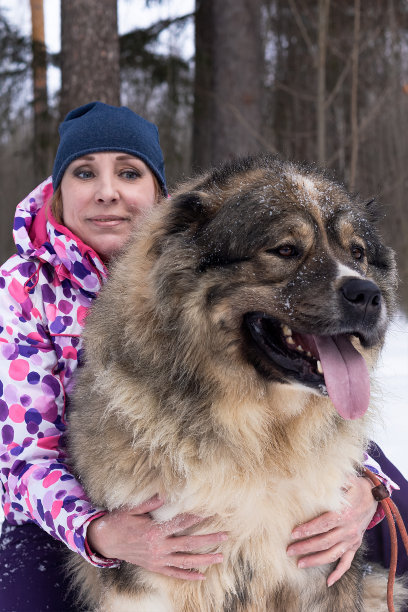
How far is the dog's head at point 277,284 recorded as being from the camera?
6.07 ft

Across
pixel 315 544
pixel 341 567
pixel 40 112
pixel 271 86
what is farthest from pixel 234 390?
pixel 271 86

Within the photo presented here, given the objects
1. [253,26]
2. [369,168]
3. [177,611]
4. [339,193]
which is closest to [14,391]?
[177,611]

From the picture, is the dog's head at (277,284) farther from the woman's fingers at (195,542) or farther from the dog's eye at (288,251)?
the woman's fingers at (195,542)

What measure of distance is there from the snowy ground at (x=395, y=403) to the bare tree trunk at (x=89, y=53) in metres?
3.69

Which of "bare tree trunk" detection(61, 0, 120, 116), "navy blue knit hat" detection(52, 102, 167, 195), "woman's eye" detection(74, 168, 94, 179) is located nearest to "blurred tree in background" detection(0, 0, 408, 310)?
"bare tree trunk" detection(61, 0, 120, 116)

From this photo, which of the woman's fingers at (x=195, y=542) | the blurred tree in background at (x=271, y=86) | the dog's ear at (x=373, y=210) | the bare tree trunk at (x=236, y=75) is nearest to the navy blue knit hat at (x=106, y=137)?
the dog's ear at (x=373, y=210)

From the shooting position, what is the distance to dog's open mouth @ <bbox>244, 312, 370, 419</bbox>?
189 cm

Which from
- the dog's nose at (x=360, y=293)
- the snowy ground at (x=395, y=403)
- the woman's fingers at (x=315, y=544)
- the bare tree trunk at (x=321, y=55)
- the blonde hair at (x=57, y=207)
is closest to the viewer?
the dog's nose at (x=360, y=293)

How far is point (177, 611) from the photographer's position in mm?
2051

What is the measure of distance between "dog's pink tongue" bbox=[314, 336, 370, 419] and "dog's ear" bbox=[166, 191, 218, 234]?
578 mm

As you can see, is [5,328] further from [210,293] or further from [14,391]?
[210,293]

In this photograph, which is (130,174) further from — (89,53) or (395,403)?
(89,53)

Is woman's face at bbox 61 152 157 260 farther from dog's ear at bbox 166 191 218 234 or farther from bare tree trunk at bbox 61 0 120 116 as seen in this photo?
bare tree trunk at bbox 61 0 120 116

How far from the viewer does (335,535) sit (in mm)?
2092
